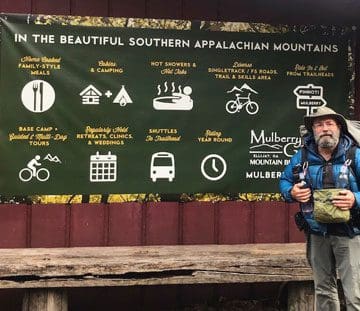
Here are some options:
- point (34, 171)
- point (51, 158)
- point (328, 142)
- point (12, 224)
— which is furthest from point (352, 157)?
point (12, 224)

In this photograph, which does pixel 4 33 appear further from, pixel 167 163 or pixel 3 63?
pixel 167 163

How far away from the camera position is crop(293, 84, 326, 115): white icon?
15.0 ft

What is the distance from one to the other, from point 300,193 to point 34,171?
2.04 metres

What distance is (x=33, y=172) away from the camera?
168 inches

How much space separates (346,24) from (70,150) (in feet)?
8.24

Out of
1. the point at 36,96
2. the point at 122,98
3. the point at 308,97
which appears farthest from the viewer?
the point at 308,97

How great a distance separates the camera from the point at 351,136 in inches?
138

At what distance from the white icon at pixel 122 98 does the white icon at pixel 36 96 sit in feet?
1.72

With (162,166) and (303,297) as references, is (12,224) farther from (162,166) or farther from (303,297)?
(303,297)

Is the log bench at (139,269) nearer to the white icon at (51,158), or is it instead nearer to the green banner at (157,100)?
the green banner at (157,100)

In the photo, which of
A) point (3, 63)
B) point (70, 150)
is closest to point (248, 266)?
point (70, 150)

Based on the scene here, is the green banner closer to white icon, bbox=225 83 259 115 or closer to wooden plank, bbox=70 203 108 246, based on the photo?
white icon, bbox=225 83 259 115

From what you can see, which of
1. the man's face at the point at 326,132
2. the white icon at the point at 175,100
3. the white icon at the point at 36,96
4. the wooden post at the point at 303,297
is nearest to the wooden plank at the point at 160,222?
the white icon at the point at 175,100

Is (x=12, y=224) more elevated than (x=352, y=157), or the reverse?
(x=352, y=157)
